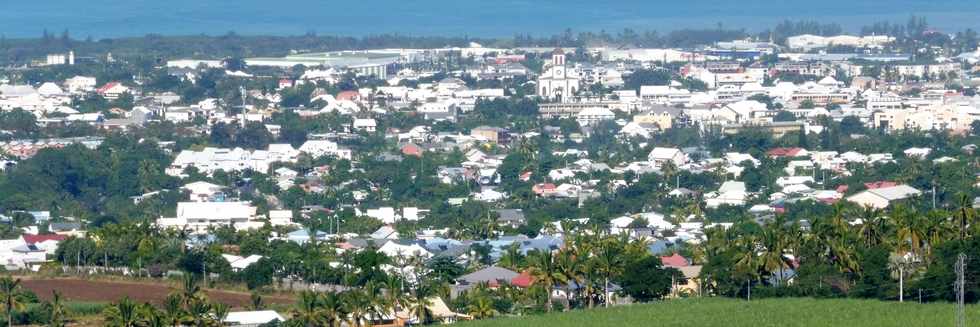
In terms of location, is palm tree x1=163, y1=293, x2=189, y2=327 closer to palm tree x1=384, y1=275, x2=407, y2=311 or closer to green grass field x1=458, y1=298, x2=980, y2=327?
palm tree x1=384, y1=275, x2=407, y2=311

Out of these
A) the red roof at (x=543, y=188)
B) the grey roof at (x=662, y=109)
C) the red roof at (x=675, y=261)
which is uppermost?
the grey roof at (x=662, y=109)

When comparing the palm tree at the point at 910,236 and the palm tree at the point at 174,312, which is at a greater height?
the palm tree at the point at 910,236

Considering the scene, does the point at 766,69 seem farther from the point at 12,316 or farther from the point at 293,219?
the point at 12,316

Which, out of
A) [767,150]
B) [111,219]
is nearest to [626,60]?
[767,150]

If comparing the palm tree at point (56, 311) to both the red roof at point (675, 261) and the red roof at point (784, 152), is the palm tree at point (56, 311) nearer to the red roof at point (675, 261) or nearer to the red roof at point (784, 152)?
the red roof at point (675, 261)

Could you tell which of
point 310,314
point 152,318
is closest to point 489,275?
point 310,314

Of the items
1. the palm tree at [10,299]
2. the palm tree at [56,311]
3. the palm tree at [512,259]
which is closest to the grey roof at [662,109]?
the palm tree at [512,259]

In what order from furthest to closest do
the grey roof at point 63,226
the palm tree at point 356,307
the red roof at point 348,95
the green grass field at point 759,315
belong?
the red roof at point 348,95 → the grey roof at point 63,226 → the palm tree at point 356,307 → the green grass field at point 759,315
